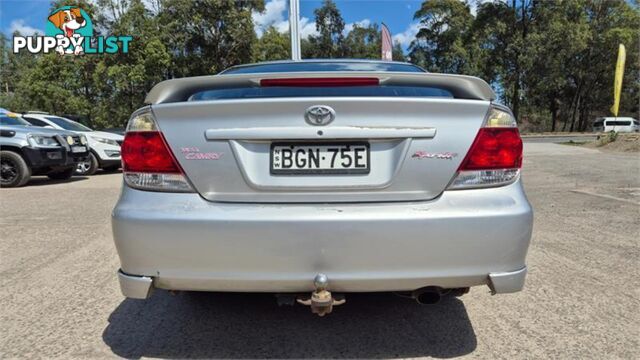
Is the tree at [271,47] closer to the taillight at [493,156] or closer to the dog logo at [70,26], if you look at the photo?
the dog logo at [70,26]

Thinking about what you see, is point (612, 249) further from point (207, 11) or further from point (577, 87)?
point (577, 87)

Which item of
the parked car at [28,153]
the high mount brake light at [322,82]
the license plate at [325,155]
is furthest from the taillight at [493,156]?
the parked car at [28,153]

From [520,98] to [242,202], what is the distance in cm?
4301

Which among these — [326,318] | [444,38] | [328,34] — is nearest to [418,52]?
[444,38]

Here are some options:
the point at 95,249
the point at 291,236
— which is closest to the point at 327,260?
the point at 291,236

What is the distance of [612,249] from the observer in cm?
434

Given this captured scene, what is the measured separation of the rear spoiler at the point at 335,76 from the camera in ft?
7.66

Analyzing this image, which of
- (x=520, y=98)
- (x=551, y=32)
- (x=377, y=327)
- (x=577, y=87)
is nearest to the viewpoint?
(x=377, y=327)

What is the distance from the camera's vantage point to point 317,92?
2.31m

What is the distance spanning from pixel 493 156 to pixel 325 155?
2.48 ft

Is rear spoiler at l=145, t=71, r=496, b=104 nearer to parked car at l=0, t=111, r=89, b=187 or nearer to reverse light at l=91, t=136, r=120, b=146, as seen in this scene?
parked car at l=0, t=111, r=89, b=187

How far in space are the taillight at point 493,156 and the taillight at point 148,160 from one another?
1224mm

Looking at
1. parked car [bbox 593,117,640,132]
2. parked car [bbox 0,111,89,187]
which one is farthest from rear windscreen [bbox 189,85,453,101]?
parked car [bbox 593,117,640,132]

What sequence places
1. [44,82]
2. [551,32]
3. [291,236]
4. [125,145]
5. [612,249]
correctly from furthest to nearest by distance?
[551,32]
[44,82]
[612,249]
[125,145]
[291,236]
